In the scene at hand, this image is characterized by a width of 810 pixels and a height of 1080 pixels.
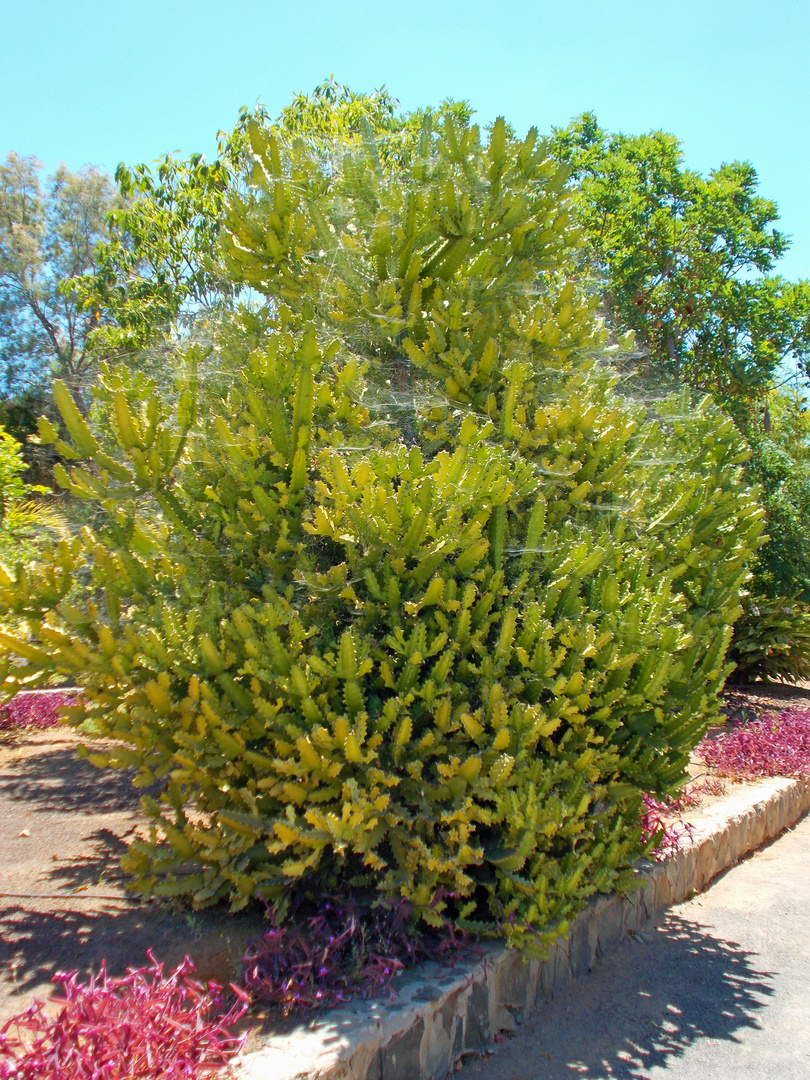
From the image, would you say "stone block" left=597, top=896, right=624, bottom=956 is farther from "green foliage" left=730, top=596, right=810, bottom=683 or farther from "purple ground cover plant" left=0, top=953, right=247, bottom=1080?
"green foliage" left=730, top=596, right=810, bottom=683

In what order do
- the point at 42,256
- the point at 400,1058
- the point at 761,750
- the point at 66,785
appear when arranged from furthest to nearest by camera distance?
1. the point at 42,256
2. the point at 761,750
3. the point at 66,785
4. the point at 400,1058

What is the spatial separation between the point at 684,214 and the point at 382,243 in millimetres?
11503

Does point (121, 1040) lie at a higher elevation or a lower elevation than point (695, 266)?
lower

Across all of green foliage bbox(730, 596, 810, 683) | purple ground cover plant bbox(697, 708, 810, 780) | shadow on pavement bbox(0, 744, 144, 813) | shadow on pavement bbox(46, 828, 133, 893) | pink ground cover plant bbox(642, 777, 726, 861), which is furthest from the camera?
green foliage bbox(730, 596, 810, 683)

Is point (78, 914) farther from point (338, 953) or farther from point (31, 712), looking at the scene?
point (31, 712)

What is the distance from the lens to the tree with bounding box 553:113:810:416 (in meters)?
13.2

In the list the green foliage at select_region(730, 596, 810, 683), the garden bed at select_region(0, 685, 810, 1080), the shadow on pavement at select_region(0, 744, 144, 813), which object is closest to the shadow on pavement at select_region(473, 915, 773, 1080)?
the garden bed at select_region(0, 685, 810, 1080)

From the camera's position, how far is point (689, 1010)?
3.51 meters

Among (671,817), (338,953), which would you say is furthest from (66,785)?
(671,817)

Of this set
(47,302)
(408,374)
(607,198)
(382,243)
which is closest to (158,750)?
(408,374)

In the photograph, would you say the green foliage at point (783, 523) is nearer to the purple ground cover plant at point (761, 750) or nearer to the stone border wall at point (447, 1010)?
the purple ground cover plant at point (761, 750)

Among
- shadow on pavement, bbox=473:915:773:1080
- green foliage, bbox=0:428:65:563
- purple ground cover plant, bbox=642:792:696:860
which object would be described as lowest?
shadow on pavement, bbox=473:915:773:1080

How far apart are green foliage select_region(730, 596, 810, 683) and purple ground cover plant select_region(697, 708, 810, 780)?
2338 millimetres

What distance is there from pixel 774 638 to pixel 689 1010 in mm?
8088
